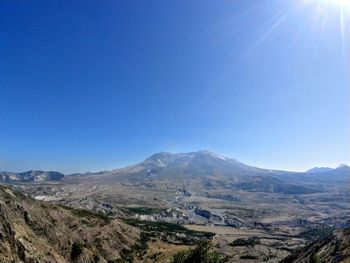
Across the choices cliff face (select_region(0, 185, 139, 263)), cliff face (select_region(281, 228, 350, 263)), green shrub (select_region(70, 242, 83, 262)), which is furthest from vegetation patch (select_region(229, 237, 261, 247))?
cliff face (select_region(281, 228, 350, 263))

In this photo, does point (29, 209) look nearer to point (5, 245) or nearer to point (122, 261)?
point (5, 245)

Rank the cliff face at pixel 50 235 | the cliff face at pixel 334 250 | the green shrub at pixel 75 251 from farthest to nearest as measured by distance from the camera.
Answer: the green shrub at pixel 75 251
the cliff face at pixel 50 235
the cliff face at pixel 334 250

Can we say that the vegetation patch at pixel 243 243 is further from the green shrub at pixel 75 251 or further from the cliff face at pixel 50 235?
the green shrub at pixel 75 251

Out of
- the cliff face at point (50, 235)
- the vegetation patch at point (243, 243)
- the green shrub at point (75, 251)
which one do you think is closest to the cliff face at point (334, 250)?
the cliff face at point (50, 235)

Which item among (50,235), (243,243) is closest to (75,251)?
(50,235)

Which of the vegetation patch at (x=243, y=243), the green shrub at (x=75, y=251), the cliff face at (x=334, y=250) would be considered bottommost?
the vegetation patch at (x=243, y=243)

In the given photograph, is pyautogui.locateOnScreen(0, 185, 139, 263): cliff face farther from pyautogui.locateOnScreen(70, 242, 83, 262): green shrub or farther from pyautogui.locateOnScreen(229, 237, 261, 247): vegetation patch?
pyautogui.locateOnScreen(229, 237, 261, 247): vegetation patch

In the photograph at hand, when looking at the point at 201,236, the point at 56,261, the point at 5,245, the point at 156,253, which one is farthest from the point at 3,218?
the point at 201,236

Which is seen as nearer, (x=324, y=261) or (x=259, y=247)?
(x=324, y=261)

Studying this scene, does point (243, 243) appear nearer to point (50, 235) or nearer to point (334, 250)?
point (50, 235)
